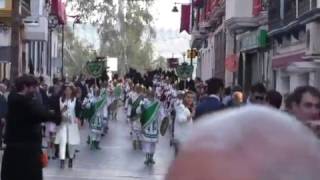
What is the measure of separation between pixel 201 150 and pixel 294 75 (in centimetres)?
3146

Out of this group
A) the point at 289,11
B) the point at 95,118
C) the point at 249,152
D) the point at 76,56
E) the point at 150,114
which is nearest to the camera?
the point at 249,152

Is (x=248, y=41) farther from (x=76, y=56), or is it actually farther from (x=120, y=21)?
(x=76, y=56)

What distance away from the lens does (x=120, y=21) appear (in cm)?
8288

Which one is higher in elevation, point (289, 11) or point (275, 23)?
point (289, 11)

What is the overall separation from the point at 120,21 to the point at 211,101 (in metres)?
70.8

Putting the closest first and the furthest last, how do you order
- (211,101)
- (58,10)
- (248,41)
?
(211,101) → (248,41) → (58,10)

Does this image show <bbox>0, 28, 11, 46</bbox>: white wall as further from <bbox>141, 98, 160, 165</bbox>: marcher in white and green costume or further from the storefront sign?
<bbox>141, 98, 160, 165</bbox>: marcher in white and green costume

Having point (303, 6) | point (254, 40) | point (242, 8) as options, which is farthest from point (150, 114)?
point (242, 8)

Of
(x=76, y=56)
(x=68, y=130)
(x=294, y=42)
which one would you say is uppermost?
(x=294, y=42)

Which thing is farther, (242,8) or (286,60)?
(242,8)

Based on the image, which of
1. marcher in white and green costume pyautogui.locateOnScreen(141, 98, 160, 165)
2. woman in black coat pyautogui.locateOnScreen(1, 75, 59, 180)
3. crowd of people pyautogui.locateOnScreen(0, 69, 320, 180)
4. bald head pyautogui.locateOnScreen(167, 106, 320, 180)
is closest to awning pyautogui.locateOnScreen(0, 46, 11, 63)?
crowd of people pyautogui.locateOnScreen(0, 69, 320, 180)

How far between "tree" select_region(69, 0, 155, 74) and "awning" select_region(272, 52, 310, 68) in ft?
145

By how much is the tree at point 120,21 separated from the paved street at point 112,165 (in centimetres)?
5168

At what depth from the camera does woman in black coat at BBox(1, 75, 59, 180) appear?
35.2ft
